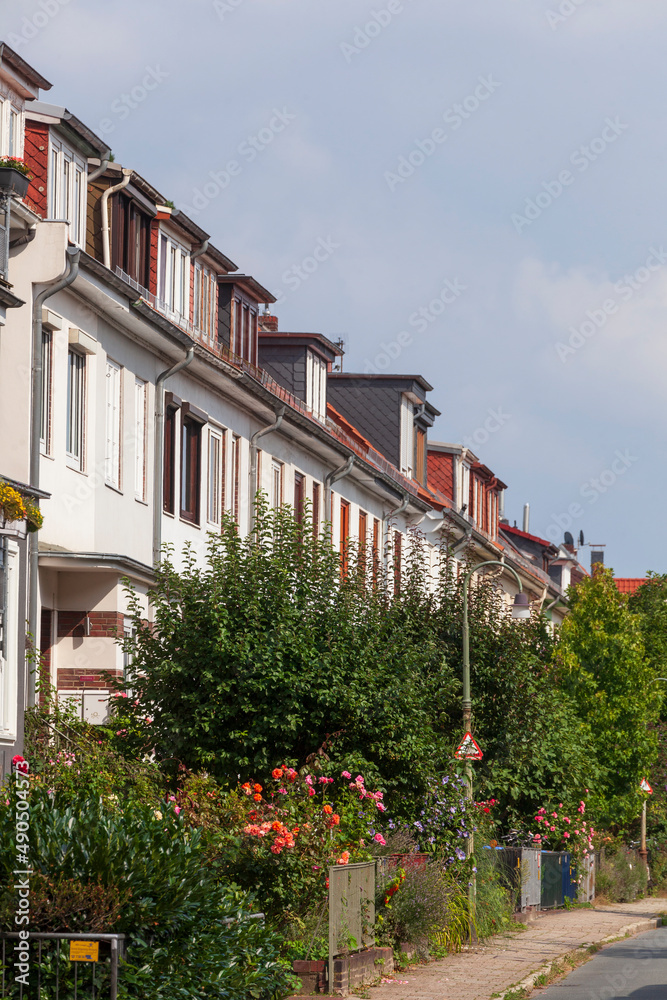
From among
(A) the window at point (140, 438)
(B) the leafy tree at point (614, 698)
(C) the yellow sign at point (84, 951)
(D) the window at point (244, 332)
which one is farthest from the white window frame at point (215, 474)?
(B) the leafy tree at point (614, 698)

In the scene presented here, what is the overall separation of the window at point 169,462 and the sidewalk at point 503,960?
782cm

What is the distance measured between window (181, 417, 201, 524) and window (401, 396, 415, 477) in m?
17.4

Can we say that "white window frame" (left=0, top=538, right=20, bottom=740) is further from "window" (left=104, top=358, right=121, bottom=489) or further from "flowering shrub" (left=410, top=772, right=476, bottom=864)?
"flowering shrub" (left=410, top=772, right=476, bottom=864)

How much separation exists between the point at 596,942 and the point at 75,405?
11280mm

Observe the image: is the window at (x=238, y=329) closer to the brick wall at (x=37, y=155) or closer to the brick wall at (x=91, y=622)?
the brick wall at (x=37, y=155)

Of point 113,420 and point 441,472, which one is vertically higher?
point 441,472

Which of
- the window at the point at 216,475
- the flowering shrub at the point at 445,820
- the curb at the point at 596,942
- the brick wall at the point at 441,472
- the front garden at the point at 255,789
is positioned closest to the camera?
the front garden at the point at 255,789

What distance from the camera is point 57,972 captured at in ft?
31.0

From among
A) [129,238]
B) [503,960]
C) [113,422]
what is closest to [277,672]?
[503,960]

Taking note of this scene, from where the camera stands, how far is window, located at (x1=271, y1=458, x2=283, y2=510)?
28.3 meters

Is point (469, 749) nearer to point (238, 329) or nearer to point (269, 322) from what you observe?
point (238, 329)

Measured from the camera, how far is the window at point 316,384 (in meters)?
32.7

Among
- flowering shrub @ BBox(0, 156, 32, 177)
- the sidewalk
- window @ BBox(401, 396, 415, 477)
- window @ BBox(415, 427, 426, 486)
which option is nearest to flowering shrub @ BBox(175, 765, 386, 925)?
the sidewalk

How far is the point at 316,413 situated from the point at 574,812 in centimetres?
→ 988
